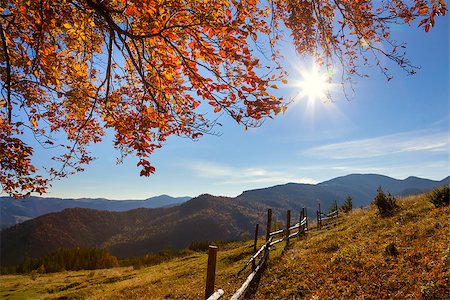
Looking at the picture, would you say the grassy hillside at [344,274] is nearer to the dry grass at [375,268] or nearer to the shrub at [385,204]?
the dry grass at [375,268]

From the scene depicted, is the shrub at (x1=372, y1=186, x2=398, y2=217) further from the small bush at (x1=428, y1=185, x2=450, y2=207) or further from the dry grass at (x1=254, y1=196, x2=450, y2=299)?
the dry grass at (x1=254, y1=196, x2=450, y2=299)

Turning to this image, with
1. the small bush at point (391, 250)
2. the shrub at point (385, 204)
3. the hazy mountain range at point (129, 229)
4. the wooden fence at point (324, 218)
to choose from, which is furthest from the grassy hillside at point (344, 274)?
the hazy mountain range at point (129, 229)

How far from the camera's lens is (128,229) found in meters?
77.1

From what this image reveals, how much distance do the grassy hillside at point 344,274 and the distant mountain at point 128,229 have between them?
47540mm

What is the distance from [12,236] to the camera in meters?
62.1

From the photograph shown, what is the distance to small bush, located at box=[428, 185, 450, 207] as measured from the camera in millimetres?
10531

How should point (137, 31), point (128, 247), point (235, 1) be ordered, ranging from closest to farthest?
point (137, 31)
point (235, 1)
point (128, 247)

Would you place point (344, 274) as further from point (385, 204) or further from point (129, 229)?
point (129, 229)

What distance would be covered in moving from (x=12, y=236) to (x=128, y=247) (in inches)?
1047

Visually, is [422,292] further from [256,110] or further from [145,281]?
[145,281]

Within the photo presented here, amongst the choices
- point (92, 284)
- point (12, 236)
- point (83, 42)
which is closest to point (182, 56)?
point (83, 42)

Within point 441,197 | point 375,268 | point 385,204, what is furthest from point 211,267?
point 385,204

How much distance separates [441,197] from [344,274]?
7.30 metres

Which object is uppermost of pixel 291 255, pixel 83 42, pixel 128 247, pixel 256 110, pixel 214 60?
pixel 83 42
